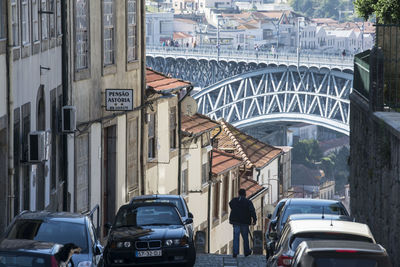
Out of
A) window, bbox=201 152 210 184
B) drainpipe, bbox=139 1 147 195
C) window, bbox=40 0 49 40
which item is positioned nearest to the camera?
window, bbox=40 0 49 40

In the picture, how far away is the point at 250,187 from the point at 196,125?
7.03 m

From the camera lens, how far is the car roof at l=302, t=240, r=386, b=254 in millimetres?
8820

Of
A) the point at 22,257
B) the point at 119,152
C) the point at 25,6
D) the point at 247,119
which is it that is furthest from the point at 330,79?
the point at 22,257

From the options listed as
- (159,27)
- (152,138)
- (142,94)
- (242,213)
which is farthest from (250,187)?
(159,27)

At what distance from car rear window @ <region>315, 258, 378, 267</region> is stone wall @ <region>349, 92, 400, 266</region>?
506cm

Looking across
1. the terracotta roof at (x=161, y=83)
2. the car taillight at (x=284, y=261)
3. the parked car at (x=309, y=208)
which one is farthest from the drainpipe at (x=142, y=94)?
the car taillight at (x=284, y=261)

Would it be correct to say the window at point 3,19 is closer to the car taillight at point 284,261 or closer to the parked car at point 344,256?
the car taillight at point 284,261

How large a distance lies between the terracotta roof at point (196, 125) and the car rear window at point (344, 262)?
748 inches

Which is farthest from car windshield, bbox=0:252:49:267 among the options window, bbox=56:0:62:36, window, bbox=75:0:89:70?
window, bbox=75:0:89:70

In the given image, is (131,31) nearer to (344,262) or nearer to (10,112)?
(10,112)

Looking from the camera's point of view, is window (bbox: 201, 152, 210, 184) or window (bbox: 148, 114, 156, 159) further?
window (bbox: 201, 152, 210, 184)

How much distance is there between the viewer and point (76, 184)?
752 inches

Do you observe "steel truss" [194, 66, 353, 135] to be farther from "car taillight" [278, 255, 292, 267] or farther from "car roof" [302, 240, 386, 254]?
"car roof" [302, 240, 386, 254]

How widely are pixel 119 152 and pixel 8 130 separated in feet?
27.1
